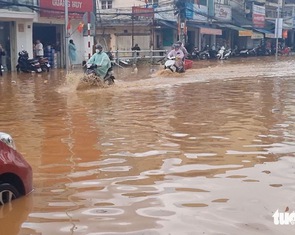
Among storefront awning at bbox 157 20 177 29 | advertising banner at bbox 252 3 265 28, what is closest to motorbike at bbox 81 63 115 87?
storefront awning at bbox 157 20 177 29

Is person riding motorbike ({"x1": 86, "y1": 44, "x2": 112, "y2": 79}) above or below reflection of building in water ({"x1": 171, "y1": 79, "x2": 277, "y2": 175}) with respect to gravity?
above

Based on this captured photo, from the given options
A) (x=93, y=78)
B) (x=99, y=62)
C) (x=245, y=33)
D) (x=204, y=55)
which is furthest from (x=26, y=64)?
(x=245, y=33)

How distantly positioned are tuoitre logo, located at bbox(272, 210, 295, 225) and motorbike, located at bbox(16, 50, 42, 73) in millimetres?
20444

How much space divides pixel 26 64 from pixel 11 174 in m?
19.7

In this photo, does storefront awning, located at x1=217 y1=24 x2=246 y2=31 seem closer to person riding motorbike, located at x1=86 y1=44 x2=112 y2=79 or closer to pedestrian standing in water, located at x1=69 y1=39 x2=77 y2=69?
pedestrian standing in water, located at x1=69 y1=39 x2=77 y2=69

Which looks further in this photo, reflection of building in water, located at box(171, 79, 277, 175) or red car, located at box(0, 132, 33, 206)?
reflection of building in water, located at box(171, 79, 277, 175)

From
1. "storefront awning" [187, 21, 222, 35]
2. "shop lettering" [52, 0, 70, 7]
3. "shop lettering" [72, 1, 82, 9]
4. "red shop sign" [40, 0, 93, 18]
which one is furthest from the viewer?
"storefront awning" [187, 21, 222, 35]

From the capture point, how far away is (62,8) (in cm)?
2664

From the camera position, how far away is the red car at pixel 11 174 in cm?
443

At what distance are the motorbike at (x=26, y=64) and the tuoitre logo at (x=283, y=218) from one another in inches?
805

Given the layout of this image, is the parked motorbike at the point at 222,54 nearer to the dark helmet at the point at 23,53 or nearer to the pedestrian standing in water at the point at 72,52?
the pedestrian standing in water at the point at 72,52

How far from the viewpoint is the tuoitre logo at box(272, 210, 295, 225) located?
13.4 feet

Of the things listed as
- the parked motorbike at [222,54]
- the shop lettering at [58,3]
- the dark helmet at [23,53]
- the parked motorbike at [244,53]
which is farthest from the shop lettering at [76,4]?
the parked motorbike at [244,53]

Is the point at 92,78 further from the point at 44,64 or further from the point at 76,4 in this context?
the point at 76,4
